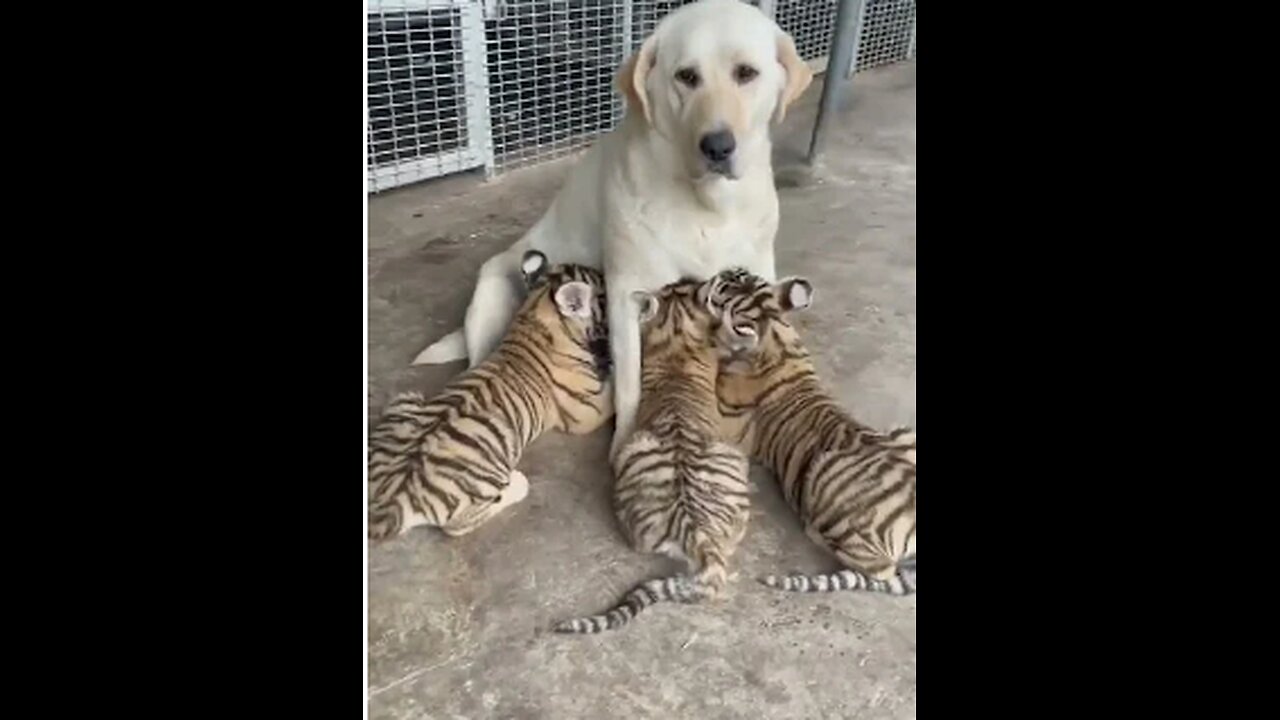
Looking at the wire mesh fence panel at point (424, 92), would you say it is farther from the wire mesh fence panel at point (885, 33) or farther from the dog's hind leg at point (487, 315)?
the wire mesh fence panel at point (885, 33)

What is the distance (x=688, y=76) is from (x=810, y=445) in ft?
3.18

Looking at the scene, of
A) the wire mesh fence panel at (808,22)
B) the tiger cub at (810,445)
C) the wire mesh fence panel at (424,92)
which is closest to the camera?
the tiger cub at (810,445)

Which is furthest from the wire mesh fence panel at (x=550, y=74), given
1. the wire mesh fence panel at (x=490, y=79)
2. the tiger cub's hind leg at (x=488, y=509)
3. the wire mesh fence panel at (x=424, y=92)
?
the tiger cub's hind leg at (x=488, y=509)

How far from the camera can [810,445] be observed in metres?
2.24

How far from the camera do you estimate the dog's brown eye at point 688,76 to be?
2279 millimetres

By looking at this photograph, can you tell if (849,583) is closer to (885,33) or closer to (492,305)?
(492,305)

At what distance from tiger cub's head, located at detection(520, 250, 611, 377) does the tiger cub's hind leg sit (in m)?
0.43

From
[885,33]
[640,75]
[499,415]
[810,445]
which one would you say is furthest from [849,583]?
[885,33]

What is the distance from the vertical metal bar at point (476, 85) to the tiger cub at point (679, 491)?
2.39 meters

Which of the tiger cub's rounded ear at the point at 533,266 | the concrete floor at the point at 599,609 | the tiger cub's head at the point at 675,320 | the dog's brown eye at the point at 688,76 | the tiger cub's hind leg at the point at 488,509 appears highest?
the dog's brown eye at the point at 688,76

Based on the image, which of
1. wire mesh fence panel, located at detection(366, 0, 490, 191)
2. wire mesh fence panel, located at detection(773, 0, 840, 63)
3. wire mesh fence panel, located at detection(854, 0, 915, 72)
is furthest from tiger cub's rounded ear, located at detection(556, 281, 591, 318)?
wire mesh fence panel, located at detection(854, 0, 915, 72)
